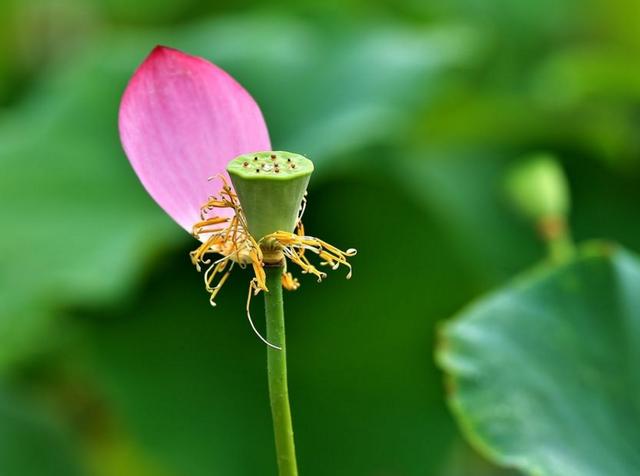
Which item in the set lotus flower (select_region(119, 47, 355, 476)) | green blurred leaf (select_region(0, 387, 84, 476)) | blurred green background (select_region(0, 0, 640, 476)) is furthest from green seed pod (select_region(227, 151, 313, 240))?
green blurred leaf (select_region(0, 387, 84, 476))

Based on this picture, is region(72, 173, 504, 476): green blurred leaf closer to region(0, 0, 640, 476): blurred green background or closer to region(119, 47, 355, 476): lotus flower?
region(0, 0, 640, 476): blurred green background

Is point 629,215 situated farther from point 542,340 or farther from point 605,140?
point 542,340

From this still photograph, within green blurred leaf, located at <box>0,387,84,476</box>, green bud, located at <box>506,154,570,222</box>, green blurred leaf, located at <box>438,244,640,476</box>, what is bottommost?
green blurred leaf, located at <box>0,387,84,476</box>

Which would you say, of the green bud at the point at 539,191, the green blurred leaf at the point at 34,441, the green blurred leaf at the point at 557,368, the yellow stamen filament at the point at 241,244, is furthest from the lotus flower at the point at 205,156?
the green blurred leaf at the point at 34,441

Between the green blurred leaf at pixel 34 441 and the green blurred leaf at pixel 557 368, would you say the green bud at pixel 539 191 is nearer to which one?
the green blurred leaf at pixel 557 368

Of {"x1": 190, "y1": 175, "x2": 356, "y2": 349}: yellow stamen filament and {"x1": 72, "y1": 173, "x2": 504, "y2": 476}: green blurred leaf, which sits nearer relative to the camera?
{"x1": 190, "y1": 175, "x2": 356, "y2": 349}: yellow stamen filament
